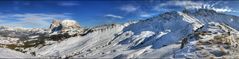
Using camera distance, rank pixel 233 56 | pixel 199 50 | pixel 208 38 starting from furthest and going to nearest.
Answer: pixel 208 38 → pixel 199 50 → pixel 233 56

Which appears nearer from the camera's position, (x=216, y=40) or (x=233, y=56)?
(x=233, y=56)

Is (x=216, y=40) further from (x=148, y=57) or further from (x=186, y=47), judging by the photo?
(x=148, y=57)

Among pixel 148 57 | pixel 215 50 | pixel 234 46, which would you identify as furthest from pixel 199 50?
pixel 148 57

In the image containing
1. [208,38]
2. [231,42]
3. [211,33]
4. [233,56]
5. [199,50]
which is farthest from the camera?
[211,33]

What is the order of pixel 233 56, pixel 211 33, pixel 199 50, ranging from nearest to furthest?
pixel 233 56 → pixel 199 50 → pixel 211 33

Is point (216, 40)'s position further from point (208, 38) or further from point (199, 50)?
point (199, 50)

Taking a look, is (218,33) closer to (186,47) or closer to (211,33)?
(211,33)


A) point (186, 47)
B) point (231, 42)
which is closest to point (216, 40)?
point (231, 42)

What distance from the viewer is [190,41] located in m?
179

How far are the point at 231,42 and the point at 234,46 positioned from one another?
709 centimetres

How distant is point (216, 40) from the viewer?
563 feet

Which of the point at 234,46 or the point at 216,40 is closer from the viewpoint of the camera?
the point at 234,46

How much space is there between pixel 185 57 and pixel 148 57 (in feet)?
118

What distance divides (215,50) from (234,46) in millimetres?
13480
